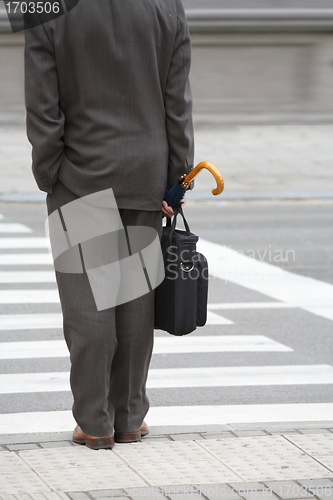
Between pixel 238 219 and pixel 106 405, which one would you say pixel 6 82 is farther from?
pixel 106 405

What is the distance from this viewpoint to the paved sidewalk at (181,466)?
335 centimetres

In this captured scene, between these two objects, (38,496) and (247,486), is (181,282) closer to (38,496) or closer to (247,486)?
(247,486)

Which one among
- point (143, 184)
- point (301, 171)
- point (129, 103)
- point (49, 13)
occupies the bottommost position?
point (301, 171)

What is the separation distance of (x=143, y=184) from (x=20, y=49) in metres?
16.3

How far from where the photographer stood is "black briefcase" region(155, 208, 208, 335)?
151 inches

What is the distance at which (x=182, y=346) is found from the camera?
6.18 m

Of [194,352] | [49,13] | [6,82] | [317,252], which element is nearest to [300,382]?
[194,352]

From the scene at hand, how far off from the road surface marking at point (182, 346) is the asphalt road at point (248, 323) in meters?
0.08

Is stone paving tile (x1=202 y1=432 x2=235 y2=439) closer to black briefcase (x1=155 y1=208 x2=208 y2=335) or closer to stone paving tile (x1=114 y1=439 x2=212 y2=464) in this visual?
stone paving tile (x1=114 y1=439 x2=212 y2=464)

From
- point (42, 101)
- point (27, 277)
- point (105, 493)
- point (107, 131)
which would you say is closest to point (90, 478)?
point (105, 493)

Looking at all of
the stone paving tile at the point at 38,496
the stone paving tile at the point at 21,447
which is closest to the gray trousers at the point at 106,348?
the stone paving tile at the point at 21,447

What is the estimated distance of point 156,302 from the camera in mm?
3951

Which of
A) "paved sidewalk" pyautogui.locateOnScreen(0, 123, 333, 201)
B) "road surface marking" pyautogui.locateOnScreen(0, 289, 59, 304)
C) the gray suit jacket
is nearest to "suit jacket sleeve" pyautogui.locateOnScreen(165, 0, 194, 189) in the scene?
the gray suit jacket

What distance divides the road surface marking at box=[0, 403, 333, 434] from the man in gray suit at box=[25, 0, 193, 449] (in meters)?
0.54
